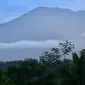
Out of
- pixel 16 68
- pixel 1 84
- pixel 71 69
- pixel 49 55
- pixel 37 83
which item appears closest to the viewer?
pixel 1 84

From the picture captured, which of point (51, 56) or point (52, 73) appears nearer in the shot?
point (52, 73)

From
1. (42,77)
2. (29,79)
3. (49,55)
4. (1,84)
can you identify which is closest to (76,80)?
(42,77)

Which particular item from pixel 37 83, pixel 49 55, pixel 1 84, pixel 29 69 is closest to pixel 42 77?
pixel 37 83

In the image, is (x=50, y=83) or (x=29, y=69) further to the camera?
(x=29, y=69)

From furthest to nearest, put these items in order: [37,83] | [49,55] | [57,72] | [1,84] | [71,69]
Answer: [49,55], [37,83], [57,72], [71,69], [1,84]

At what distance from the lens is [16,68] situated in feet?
102

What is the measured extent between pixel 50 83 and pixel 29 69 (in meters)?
4.57

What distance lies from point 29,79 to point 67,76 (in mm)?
6230

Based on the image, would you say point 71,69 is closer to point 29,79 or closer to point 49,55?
point 29,79

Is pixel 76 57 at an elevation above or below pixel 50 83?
above

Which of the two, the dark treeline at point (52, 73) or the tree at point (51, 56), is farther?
the tree at point (51, 56)

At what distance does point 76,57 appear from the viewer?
83.6ft

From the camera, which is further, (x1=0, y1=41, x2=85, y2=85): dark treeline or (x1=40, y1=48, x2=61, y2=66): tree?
(x1=40, y1=48, x2=61, y2=66): tree

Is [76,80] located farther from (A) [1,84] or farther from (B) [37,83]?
(A) [1,84]
